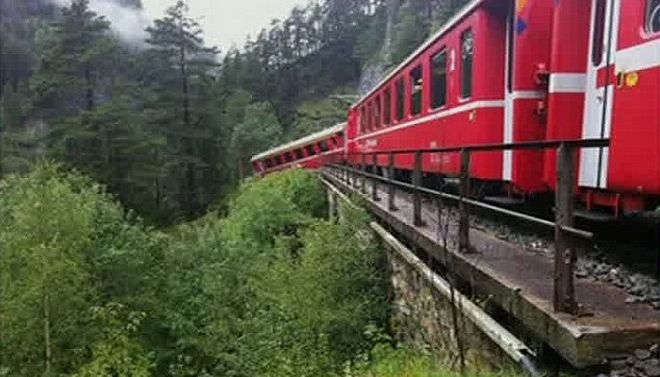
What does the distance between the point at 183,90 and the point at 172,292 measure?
27659 millimetres

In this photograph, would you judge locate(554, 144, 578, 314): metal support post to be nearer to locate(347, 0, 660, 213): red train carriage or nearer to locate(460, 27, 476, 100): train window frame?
locate(347, 0, 660, 213): red train carriage

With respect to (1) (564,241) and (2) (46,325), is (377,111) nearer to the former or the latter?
(2) (46,325)

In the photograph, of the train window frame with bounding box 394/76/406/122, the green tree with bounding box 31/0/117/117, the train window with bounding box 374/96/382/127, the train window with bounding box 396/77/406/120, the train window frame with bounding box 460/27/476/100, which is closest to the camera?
the train window frame with bounding box 460/27/476/100

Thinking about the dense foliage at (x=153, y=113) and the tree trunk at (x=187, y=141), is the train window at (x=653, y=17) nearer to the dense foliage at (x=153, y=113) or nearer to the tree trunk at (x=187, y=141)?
the dense foliage at (x=153, y=113)

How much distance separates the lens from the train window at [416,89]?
1164cm

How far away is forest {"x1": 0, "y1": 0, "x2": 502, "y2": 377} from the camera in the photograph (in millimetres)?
9953

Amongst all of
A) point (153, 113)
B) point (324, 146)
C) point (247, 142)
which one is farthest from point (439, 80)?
point (247, 142)

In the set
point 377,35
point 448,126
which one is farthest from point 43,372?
point 377,35

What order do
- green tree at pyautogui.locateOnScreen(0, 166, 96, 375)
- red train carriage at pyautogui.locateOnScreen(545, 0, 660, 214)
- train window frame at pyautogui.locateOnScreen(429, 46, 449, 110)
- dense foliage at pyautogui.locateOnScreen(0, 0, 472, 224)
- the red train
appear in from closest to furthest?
1. red train carriage at pyautogui.locateOnScreen(545, 0, 660, 214)
2. the red train
3. train window frame at pyautogui.locateOnScreen(429, 46, 449, 110)
4. green tree at pyautogui.locateOnScreen(0, 166, 96, 375)
5. dense foliage at pyautogui.locateOnScreen(0, 0, 472, 224)

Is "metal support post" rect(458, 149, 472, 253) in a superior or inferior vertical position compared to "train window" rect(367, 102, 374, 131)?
inferior

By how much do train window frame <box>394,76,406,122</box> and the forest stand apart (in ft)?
9.00

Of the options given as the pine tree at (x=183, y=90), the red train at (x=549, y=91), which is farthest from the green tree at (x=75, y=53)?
the red train at (x=549, y=91)

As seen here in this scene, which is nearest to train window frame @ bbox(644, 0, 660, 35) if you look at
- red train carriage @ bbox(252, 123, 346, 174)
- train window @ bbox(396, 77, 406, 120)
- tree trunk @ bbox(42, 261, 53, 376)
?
train window @ bbox(396, 77, 406, 120)

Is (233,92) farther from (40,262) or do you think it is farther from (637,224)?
(637,224)
